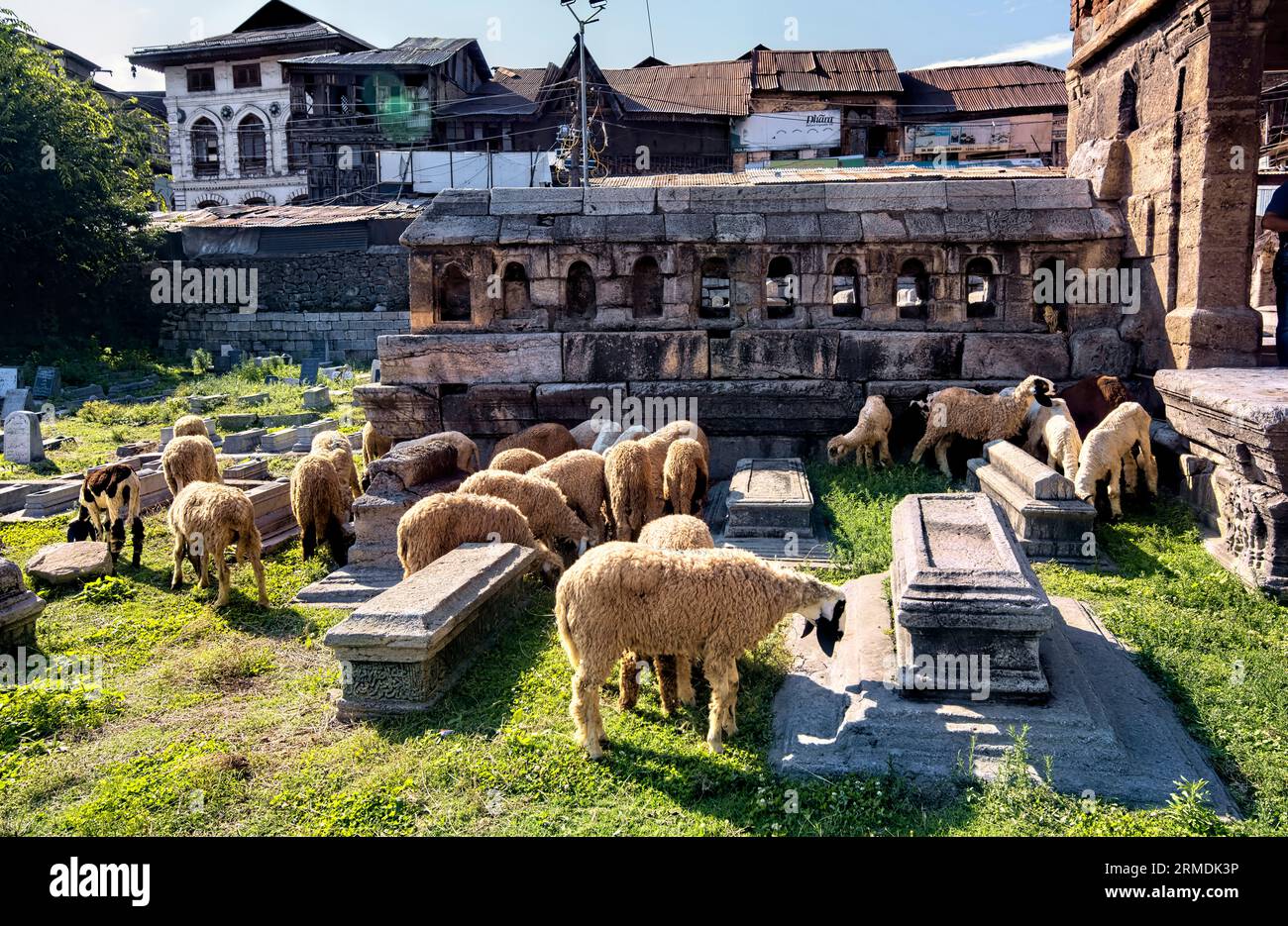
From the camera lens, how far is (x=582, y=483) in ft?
27.8

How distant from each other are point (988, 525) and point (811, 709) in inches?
77.5

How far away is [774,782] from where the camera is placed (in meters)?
4.36

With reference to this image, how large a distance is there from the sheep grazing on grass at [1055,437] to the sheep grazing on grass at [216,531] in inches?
289

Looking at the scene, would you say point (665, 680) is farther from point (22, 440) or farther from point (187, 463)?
point (22, 440)

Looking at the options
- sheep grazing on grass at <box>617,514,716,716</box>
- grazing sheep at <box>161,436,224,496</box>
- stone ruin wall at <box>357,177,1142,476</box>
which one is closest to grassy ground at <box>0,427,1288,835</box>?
sheep grazing on grass at <box>617,514,716,716</box>

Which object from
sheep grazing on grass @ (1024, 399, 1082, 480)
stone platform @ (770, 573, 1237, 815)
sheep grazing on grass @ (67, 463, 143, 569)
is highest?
sheep grazing on grass @ (1024, 399, 1082, 480)

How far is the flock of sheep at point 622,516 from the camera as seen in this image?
476cm

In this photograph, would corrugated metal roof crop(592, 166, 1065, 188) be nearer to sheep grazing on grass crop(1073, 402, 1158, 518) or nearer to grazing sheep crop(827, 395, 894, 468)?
grazing sheep crop(827, 395, 894, 468)

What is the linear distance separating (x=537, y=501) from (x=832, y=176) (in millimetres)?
6917

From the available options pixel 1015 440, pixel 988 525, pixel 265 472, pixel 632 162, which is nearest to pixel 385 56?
pixel 632 162

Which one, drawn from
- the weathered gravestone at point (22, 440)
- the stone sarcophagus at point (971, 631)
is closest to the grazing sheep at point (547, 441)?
the stone sarcophagus at point (971, 631)

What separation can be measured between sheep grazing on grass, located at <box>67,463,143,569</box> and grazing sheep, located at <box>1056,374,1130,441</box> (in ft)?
32.4

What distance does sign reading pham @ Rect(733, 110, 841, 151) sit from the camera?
31172 millimetres

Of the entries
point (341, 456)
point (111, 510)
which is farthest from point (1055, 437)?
point (111, 510)
